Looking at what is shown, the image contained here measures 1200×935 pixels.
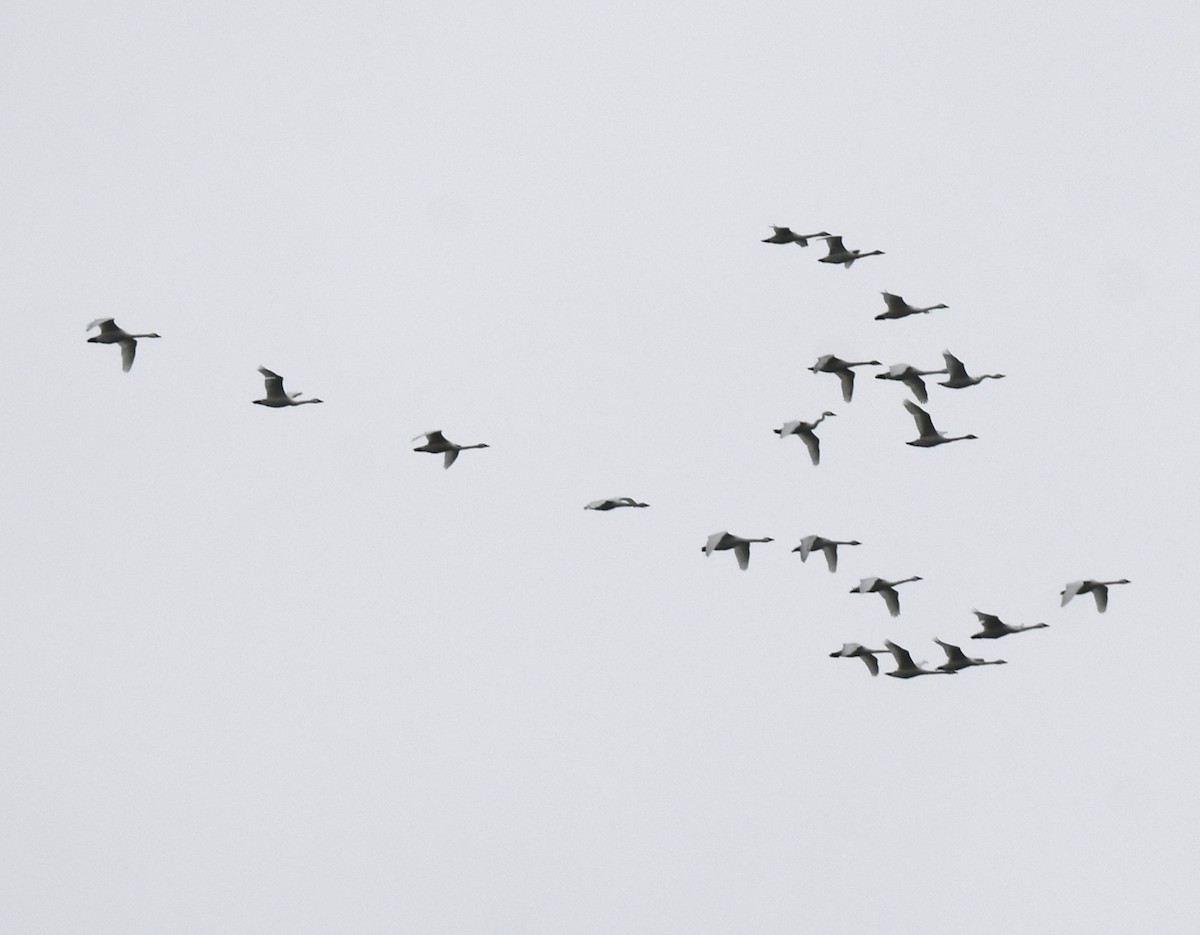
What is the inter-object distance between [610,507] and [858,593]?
281 inches

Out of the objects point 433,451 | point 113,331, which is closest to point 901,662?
point 433,451

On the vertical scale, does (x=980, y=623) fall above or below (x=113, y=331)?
Result: below

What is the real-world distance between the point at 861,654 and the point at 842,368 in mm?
8048

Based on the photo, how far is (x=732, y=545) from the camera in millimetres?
57844

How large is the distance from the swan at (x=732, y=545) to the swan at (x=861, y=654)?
363cm

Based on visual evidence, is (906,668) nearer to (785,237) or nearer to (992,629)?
(992,629)

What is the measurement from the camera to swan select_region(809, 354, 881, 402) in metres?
59.2

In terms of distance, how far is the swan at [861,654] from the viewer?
59.0 metres

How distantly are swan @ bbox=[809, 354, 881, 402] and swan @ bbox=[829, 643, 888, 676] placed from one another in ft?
22.7

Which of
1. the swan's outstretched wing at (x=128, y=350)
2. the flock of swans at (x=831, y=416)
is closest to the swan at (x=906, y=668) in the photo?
the flock of swans at (x=831, y=416)

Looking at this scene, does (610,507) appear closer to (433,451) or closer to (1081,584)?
(433,451)

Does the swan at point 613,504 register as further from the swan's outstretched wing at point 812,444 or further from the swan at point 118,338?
the swan at point 118,338

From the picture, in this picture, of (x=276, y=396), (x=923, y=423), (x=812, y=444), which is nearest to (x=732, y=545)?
(x=812, y=444)

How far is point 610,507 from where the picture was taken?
191 ft
